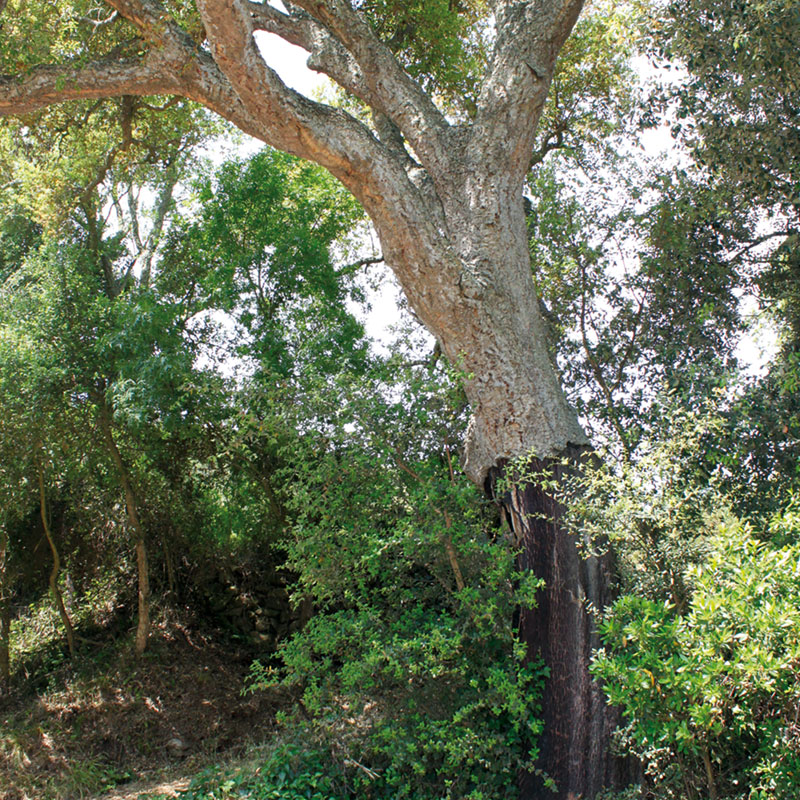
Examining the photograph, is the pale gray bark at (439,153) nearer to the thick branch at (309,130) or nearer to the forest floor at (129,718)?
the thick branch at (309,130)

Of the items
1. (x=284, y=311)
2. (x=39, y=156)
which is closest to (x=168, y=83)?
(x=284, y=311)

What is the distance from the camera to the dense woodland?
479 centimetres

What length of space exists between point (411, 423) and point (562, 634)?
6.46 feet

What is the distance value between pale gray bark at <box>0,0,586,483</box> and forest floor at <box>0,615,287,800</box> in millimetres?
4525

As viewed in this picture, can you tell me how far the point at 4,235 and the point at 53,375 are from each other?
636 centimetres

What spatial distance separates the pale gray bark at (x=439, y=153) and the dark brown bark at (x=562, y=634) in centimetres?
36

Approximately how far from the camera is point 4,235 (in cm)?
1236

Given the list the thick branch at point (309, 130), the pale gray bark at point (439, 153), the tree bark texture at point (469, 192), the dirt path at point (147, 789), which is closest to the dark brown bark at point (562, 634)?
the tree bark texture at point (469, 192)

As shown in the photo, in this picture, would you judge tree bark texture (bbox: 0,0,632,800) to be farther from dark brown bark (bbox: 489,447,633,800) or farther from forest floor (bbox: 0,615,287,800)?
forest floor (bbox: 0,615,287,800)

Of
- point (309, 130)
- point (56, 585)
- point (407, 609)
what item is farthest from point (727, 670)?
point (56, 585)

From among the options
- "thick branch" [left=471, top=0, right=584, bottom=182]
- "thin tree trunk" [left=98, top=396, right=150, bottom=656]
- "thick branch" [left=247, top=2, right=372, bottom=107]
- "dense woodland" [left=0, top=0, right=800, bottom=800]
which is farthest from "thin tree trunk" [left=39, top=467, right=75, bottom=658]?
"thick branch" [left=471, top=0, right=584, bottom=182]

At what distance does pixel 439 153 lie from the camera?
6707 mm

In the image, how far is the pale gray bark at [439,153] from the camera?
A: 229 inches

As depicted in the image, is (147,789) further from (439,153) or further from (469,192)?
(439,153)
